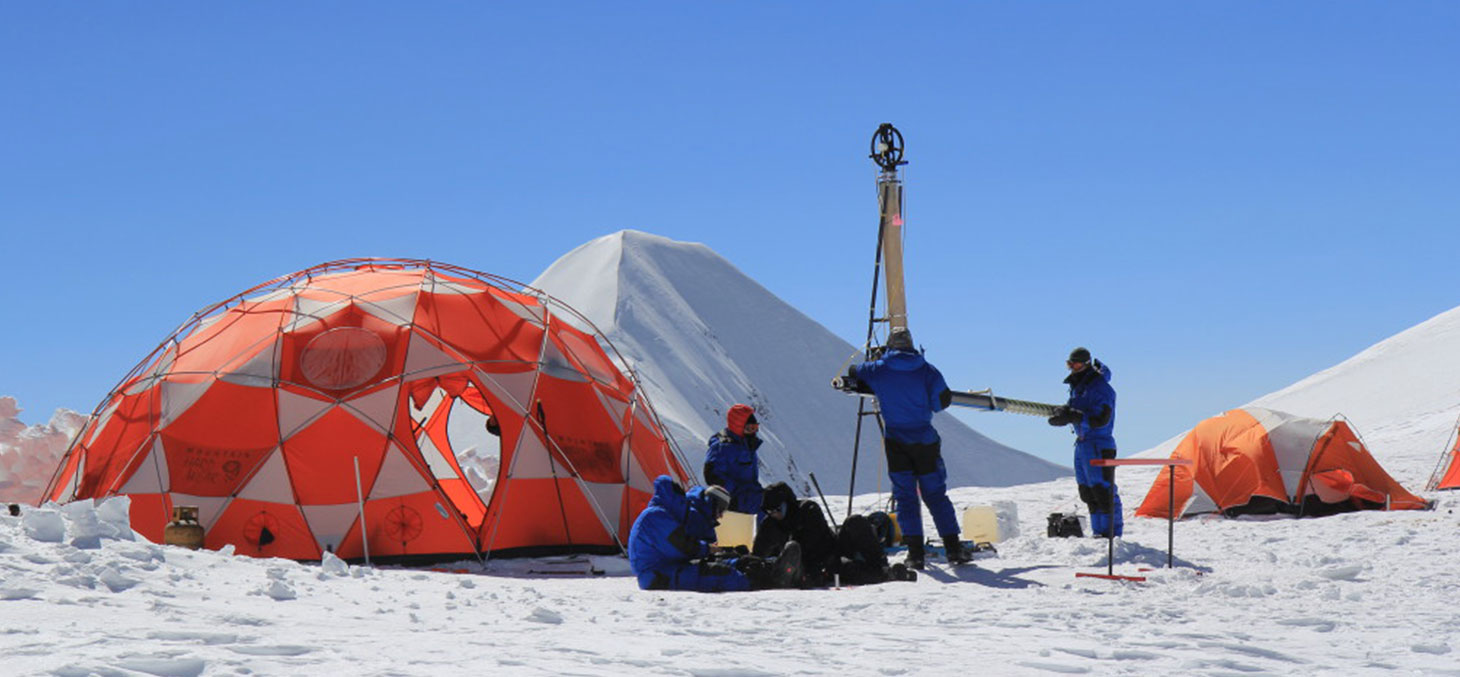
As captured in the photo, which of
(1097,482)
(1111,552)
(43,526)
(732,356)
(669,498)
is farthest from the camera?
(732,356)

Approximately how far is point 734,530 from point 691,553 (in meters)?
1.63

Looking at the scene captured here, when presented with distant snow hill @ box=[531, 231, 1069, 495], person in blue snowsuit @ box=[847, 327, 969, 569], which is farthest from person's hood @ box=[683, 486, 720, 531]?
distant snow hill @ box=[531, 231, 1069, 495]

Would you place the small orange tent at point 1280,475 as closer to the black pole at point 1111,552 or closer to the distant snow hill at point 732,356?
the black pole at point 1111,552

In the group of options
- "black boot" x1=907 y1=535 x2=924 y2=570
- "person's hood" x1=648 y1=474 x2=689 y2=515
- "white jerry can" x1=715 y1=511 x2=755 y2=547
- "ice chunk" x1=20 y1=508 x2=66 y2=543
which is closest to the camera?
"ice chunk" x1=20 y1=508 x2=66 y2=543

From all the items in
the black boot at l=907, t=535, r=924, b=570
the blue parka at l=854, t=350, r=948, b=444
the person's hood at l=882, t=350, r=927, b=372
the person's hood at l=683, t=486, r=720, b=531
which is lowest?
the black boot at l=907, t=535, r=924, b=570

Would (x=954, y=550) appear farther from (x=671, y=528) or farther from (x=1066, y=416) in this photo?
(x=1066, y=416)

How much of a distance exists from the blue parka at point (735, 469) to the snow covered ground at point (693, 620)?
145cm

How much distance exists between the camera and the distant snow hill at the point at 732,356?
45.3 metres

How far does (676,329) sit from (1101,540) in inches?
1571

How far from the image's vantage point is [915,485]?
980 centimetres

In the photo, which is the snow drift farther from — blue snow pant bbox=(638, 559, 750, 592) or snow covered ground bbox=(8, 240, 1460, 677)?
blue snow pant bbox=(638, 559, 750, 592)

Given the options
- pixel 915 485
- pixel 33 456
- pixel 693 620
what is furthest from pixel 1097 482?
pixel 33 456

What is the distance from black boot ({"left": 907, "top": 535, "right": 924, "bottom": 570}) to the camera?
9.50 meters

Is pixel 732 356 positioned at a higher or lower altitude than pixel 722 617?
higher
